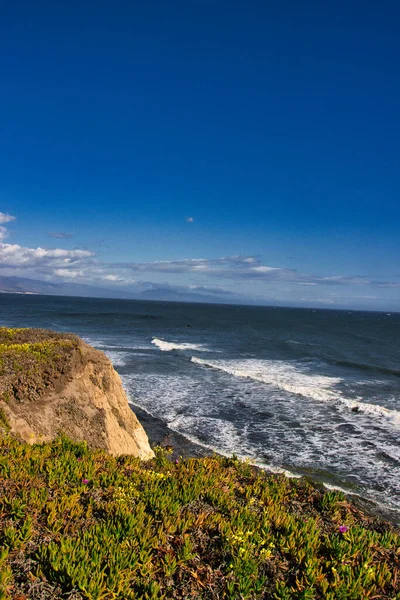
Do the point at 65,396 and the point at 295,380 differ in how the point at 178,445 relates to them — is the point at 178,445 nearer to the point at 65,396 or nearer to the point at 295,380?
the point at 65,396

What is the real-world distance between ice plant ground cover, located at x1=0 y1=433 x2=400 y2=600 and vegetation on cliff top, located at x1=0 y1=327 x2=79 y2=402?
3.58m

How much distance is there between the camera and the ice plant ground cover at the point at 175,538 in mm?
4082

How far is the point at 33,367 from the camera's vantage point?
10758 millimetres

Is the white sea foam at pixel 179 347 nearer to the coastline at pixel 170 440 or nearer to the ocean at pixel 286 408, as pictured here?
the ocean at pixel 286 408

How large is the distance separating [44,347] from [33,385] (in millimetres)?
1979

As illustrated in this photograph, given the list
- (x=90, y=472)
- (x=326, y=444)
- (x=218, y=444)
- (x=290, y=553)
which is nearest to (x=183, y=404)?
(x=218, y=444)

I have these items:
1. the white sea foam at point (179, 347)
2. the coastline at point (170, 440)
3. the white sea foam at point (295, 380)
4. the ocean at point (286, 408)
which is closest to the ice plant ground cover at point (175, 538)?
the ocean at point (286, 408)

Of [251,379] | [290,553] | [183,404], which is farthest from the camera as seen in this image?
[251,379]

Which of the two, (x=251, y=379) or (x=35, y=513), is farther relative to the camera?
(x=251, y=379)

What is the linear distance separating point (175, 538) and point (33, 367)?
7412mm

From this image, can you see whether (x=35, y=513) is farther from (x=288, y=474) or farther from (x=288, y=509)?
(x=288, y=474)

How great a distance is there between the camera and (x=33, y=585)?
155 inches

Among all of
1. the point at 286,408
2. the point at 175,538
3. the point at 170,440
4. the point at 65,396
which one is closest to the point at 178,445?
the point at 170,440

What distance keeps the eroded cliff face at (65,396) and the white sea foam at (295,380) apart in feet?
48.7
